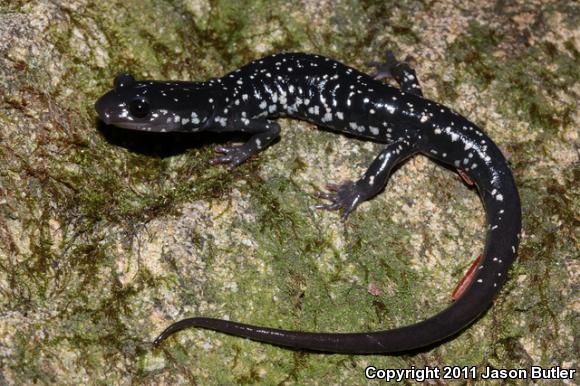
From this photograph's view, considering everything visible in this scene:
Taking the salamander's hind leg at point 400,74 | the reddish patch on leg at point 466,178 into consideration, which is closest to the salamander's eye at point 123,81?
the salamander's hind leg at point 400,74

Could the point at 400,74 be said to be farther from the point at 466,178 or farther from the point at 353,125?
the point at 466,178

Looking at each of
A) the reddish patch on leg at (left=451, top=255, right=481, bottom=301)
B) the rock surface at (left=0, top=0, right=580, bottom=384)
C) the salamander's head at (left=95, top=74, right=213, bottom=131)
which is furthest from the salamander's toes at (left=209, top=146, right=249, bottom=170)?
the reddish patch on leg at (left=451, top=255, right=481, bottom=301)

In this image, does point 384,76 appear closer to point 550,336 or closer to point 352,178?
point 352,178

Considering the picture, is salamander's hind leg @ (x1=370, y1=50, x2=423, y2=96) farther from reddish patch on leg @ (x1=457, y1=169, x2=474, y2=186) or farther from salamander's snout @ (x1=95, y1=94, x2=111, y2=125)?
salamander's snout @ (x1=95, y1=94, x2=111, y2=125)

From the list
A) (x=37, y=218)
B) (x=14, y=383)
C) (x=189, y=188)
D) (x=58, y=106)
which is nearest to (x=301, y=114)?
(x=189, y=188)

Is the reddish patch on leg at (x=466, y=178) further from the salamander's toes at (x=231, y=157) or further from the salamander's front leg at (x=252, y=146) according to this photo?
the salamander's toes at (x=231, y=157)

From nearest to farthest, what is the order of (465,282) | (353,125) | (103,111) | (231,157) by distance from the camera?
(103,111)
(465,282)
(231,157)
(353,125)

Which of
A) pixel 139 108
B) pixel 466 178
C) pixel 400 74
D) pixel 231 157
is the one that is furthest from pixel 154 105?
pixel 466 178
